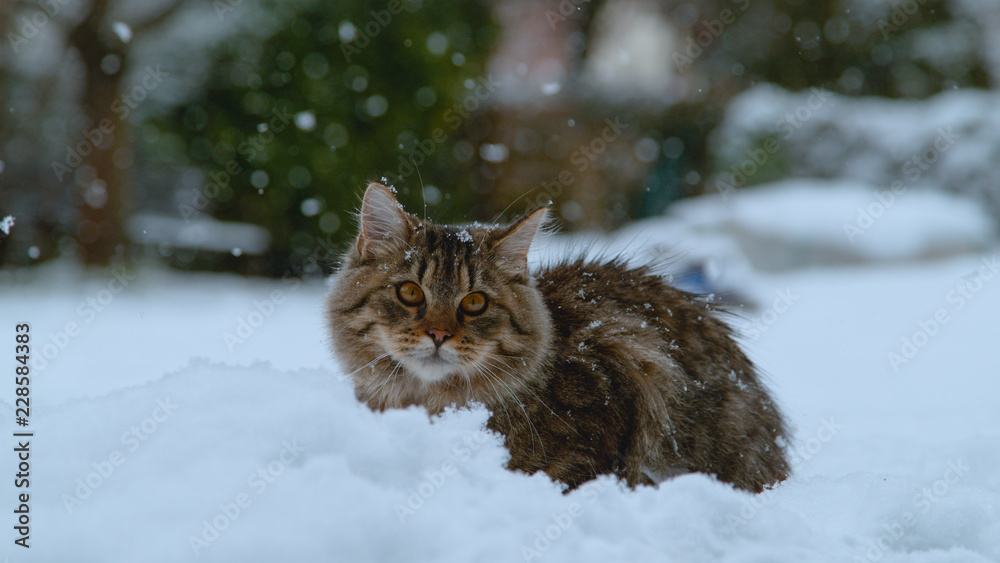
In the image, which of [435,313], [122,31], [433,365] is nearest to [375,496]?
[433,365]

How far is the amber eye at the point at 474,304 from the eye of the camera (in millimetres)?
2332

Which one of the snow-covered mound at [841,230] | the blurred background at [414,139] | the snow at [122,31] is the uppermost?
the snow at [122,31]

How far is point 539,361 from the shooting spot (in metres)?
2.31

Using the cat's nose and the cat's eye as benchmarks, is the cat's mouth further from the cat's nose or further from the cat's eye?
the cat's eye

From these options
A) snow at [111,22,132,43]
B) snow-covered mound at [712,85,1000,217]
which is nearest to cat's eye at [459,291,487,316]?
snow at [111,22,132,43]

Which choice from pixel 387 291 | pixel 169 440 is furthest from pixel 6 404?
pixel 387 291

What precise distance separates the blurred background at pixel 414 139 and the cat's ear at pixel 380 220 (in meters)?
2.22

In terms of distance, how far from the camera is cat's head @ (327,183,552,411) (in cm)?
223

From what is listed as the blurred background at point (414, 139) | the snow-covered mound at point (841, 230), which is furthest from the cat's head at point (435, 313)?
the snow-covered mound at point (841, 230)

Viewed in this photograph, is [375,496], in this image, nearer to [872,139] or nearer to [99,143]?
[99,143]

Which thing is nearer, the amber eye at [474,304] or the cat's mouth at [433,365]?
the cat's mouth at [433,365]

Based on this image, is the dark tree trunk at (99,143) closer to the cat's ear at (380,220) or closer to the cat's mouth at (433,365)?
the cat's ear at (380,220)

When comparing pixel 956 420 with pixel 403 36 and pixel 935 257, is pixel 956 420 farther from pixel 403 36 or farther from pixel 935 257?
pixel 935 257

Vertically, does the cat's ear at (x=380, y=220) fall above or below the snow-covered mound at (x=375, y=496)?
above
